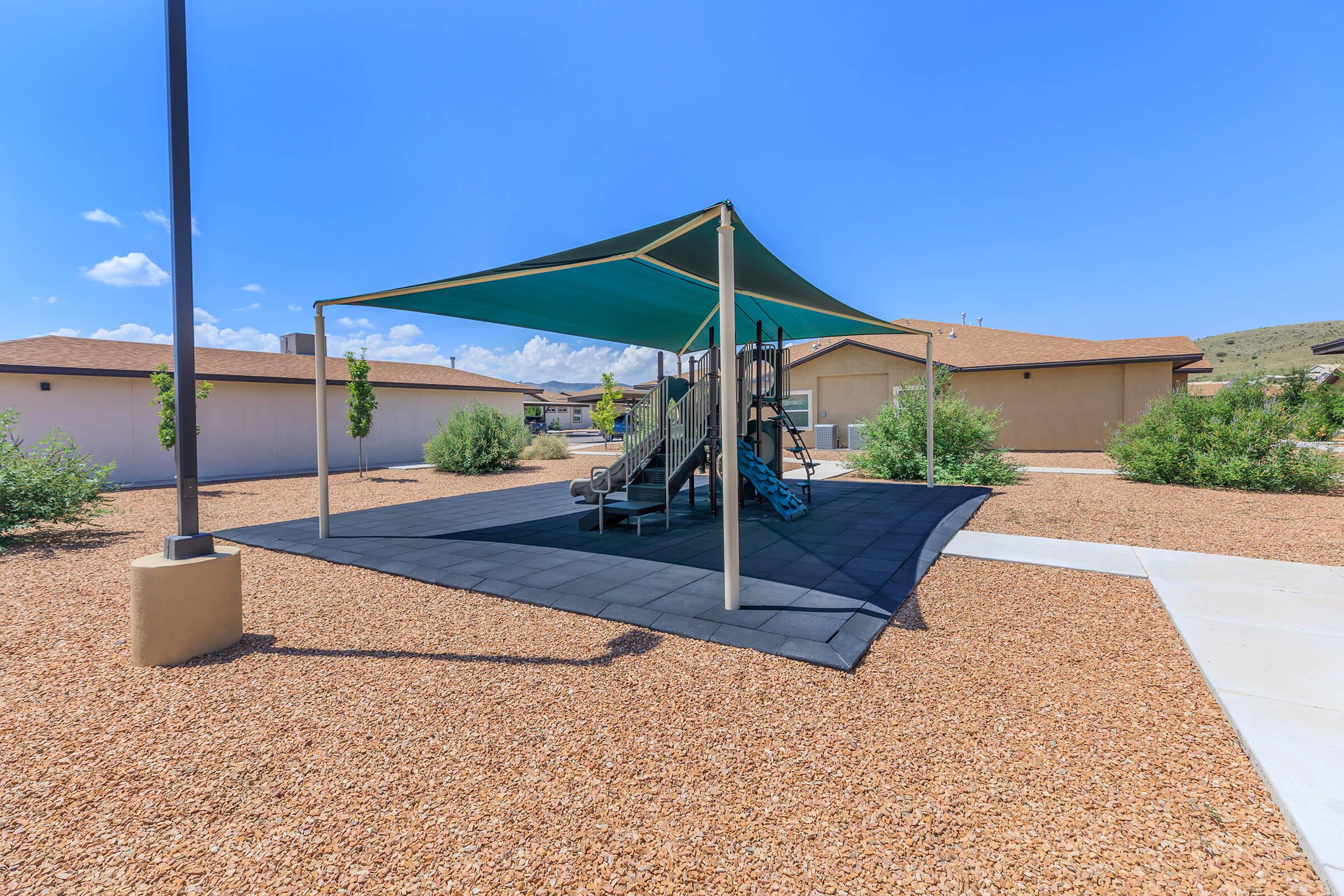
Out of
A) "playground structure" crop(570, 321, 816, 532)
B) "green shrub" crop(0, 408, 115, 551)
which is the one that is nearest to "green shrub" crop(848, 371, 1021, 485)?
"playground structure" crop(570, 321, 816, 532)

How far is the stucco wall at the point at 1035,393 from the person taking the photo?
15320mm

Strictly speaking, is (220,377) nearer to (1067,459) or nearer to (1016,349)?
(1067,459)

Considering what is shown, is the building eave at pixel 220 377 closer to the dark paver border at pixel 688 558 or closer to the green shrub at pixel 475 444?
the green shrub at pixel 475 444

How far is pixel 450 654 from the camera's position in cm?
314

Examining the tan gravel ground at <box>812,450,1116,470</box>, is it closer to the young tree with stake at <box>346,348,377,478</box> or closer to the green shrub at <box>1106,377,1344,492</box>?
the green shrub at <box>1106,377,1344,492</box>

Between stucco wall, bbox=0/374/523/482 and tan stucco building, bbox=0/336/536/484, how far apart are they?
0.06ft

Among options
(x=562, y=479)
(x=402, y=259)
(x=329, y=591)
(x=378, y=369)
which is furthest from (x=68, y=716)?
(x=378, y=369)

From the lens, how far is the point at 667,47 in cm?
707

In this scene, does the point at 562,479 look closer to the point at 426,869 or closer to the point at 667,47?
the point at 667,47

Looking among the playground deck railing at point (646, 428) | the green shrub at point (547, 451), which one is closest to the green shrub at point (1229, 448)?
the playground deck railing at point (646, 428)

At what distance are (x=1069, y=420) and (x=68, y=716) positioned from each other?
66.1 feet

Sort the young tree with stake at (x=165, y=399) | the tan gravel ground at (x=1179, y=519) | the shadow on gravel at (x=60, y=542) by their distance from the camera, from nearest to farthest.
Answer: the tan gravel ground at (x=1179, y=519) → the shadow on gravel at (x=60, y=542) → the young tree with stake at (x=165, y=399)

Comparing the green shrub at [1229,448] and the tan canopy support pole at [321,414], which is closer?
the tan canopy support pole at [321,414]

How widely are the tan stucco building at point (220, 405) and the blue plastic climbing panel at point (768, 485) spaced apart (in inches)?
323
